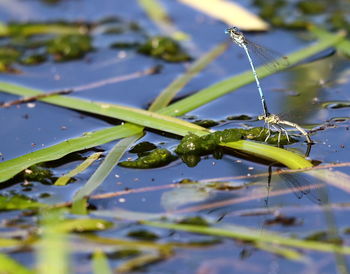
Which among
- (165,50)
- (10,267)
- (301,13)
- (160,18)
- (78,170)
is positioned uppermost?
(301,13)

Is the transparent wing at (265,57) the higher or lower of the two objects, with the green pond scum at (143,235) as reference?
higher

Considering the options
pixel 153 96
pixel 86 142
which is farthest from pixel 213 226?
pixel 153 96

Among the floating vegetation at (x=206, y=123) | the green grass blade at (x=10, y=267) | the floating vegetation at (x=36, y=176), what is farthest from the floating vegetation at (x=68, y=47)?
the green grass blade at (x=10, y=267)

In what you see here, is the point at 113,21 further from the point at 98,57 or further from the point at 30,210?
the point at 30,210

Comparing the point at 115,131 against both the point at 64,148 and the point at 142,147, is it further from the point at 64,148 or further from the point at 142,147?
the point at 64,148

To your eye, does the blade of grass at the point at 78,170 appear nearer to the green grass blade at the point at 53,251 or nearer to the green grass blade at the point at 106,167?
the green grass blade at the point at 106,167

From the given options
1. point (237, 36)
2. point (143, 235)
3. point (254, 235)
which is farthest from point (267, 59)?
point (143, 235)

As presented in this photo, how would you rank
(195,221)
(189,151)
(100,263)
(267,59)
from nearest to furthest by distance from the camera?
1. (100,263)
2. (195,221)
3. (189,151)
4. (267,59)
